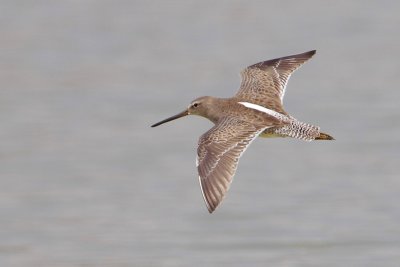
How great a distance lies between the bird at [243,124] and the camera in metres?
8.46

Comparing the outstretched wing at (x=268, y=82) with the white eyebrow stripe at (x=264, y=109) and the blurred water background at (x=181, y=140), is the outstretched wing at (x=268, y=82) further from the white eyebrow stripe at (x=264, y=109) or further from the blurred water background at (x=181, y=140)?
the blurred water background at (x=181, y=140)

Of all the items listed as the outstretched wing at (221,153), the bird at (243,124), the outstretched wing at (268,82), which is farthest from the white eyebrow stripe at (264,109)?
the outstretched wing at (221,153)

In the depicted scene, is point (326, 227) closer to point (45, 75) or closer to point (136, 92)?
point (136, 92)

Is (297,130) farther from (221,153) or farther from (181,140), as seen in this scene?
(181,140)

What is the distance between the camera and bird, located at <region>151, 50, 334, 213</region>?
846 centimetres

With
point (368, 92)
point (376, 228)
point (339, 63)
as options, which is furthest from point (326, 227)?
point (339, 63)

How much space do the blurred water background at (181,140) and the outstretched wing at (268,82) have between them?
2188 mm

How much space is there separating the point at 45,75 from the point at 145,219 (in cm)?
465

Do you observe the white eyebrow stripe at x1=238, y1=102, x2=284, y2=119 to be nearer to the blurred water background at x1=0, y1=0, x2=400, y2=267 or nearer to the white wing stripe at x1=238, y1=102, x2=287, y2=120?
the white wing stripe at x1=238, y1=102, x2=287, y2=120

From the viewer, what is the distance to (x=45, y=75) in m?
17.1

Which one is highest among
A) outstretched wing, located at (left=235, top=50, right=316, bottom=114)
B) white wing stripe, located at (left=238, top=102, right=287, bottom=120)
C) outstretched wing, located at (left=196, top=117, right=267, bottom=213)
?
outstretched wing, located at (left=235, top=50, right=316, bottom=114)

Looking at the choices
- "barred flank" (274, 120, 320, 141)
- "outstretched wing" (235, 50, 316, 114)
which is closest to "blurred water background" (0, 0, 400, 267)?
"outstretched wing" (235, 50, 316, 114)

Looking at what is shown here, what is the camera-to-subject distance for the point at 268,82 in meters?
10.3

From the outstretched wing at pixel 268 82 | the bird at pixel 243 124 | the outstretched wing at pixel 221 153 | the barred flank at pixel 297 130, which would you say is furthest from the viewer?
the outstretched wing at pixel 268 82
